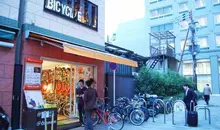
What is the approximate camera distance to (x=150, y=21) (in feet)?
127

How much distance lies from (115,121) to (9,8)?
591 centimetres

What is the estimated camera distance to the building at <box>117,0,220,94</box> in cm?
3195

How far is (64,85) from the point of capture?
1054 cm

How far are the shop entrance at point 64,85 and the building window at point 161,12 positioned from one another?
30.1m

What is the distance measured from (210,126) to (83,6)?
8.27 metres

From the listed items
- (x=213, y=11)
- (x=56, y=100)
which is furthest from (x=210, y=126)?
(x=213, y=11)

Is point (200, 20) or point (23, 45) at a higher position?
point (200, 20)

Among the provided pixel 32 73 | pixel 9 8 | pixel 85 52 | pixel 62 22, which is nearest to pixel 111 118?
pixel 85 52

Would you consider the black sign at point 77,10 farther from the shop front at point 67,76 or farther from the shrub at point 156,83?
the shrub at point 156,83

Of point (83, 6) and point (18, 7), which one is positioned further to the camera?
point (83, 6)

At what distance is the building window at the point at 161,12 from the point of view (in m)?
37.0

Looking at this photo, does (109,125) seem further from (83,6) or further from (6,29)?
(83,6)

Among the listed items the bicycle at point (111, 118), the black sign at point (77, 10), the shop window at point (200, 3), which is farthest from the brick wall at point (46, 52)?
the shop window at point (200, 3)

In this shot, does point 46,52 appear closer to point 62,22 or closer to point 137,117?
point 62,22
